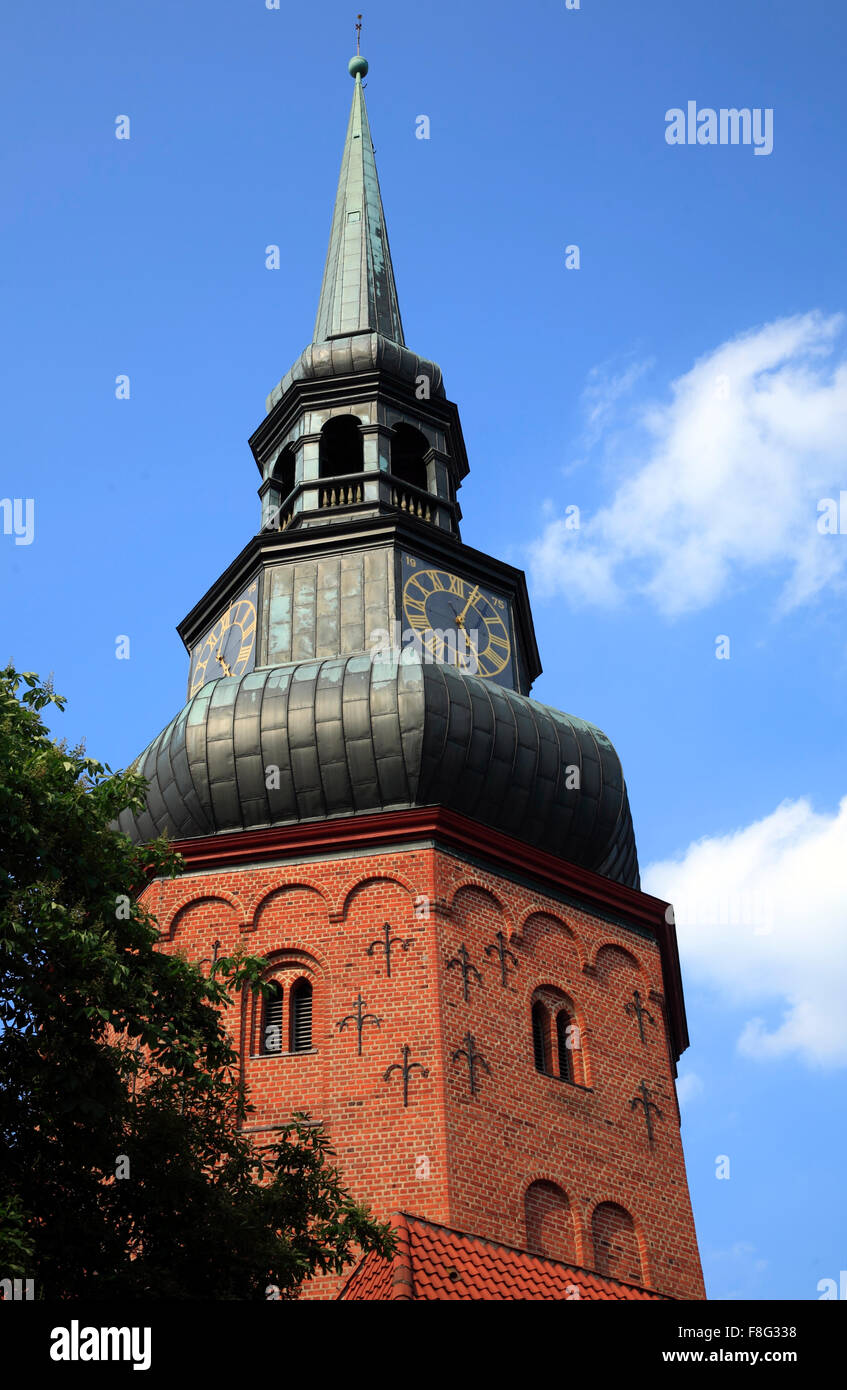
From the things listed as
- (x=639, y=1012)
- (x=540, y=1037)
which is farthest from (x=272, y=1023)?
(x=639, y=1012)

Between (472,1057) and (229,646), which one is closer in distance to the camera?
(472,1057)

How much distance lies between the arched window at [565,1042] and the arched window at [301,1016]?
2912 millimetres

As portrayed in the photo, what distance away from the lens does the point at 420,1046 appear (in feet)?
62.7

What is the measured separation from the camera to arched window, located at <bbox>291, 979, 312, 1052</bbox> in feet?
65.2

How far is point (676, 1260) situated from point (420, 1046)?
12.6 feet

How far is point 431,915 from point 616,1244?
4124 mm

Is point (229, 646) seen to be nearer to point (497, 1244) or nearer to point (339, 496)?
point (339, 496)

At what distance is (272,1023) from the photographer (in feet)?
66.0

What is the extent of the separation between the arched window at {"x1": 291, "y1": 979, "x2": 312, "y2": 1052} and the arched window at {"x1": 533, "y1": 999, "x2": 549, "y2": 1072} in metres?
2.59

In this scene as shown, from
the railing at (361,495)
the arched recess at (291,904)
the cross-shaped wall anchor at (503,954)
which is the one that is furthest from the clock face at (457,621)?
the cross-shaped wall anchor at (503,954)

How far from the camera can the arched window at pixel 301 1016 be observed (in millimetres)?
19859

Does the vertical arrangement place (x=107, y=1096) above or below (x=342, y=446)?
below

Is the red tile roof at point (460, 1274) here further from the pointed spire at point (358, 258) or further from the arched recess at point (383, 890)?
the pointed spire at point (358, 258)
